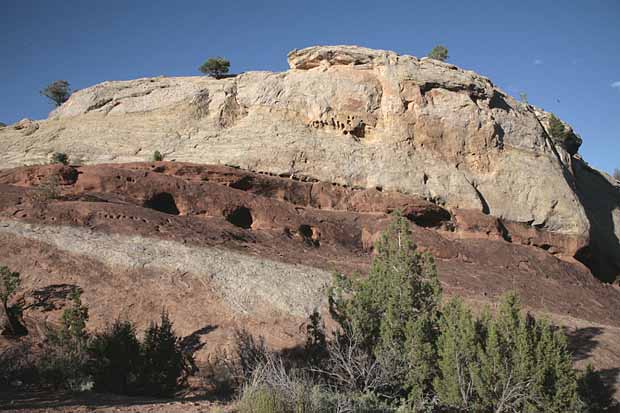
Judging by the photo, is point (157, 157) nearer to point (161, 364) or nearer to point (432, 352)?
point (161, 364)

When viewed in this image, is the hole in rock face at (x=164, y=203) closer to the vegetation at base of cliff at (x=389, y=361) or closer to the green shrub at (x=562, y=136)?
the vegetation at base of cliff at (x=389, y=361)

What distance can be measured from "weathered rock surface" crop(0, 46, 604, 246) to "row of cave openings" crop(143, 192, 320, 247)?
5344 millimetres

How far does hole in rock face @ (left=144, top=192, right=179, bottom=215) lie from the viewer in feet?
76.9

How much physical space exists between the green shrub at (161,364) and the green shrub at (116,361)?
0.23m

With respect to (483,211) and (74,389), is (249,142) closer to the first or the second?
(483,211)

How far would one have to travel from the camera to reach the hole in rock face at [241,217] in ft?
79.7

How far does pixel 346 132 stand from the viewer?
33406mm

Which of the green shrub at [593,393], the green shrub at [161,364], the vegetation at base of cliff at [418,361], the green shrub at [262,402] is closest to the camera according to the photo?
the green shrub at [262,402]

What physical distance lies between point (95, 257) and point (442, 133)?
2503 centimetres

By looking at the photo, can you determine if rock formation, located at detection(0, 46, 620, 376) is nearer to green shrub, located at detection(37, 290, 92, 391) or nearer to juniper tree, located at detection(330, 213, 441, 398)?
green shrub, located at detection(37, 290, 92, 391)

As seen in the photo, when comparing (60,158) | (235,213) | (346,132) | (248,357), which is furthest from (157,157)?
(248,357)

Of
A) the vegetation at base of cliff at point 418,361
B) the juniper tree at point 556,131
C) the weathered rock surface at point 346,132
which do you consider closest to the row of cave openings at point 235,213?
the weathered rock surface at point 346,132

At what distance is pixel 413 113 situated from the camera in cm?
3397

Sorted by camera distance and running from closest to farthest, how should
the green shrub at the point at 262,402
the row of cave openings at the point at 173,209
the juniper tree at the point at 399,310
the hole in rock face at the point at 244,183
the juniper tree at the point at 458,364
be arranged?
the green shrub at the point at 262,402 → the juniper tree at the point at 458,364 → the juniper tree at the point at 399,310 → the row of cave openings at the point at 173,209 → the hole in rock face at the point at 244,183
